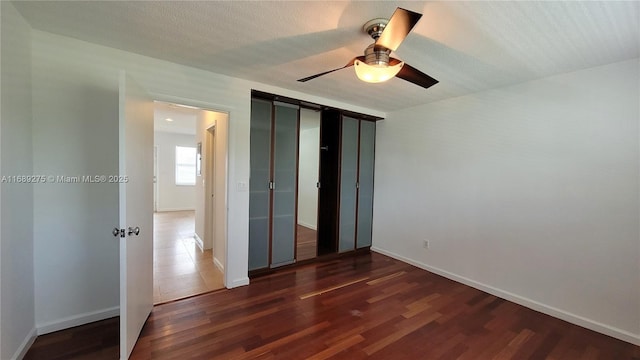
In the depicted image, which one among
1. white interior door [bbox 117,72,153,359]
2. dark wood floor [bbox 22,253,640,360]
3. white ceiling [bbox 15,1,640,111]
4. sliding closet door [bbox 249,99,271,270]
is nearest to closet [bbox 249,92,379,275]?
sliding closet door [bbox 249,99,271,270]

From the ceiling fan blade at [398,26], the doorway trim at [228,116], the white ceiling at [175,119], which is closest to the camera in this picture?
the ceiling fan blade at [398,26]

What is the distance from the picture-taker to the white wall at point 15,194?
1.58 metres

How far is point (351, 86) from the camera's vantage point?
304 cm

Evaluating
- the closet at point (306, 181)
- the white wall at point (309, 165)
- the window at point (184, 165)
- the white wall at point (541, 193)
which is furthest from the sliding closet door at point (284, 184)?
the window at point (184, 165)

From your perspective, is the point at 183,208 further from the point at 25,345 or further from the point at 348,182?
the point at 25,345

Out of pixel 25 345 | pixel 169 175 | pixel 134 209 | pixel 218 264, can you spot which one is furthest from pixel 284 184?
pixel 169 175

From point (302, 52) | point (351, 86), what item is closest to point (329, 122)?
point (351, 86)

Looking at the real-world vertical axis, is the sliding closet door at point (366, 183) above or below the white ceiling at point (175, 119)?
below

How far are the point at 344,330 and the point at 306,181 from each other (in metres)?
3.11

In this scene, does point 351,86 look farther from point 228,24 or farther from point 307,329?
point 307,329

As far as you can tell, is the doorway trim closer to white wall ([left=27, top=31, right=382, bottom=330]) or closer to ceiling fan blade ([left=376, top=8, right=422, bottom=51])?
white wall ([left=27, top=31, right=382, bottom=330])

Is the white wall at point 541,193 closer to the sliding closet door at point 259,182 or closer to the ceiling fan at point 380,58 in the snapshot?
the ceiling fan at point 380,58

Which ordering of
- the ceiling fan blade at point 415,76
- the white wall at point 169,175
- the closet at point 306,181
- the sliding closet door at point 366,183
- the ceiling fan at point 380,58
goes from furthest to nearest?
the white wall at point 169,175, the sliding closet door at point 366,183, the closet at point 306,181, the ceiling fan blade at point 415,76, the ceiling fan at point 380,58

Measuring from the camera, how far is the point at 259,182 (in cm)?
317
